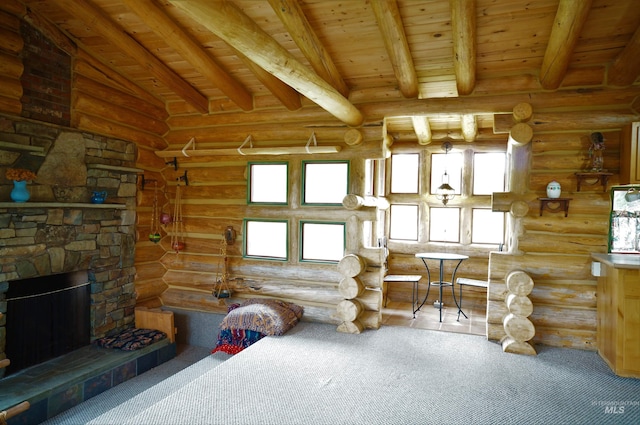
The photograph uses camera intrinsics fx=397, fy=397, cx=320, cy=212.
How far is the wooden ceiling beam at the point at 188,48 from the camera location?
4.31 meters

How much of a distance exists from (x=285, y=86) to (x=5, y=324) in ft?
14.9

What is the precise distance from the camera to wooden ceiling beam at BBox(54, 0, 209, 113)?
4562 mm

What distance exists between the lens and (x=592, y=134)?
470 centimetres

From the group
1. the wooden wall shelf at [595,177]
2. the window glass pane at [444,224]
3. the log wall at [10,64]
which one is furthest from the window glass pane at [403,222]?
the log wall at [10,64]

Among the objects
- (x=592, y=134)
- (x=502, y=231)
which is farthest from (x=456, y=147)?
(x=592, y=134)

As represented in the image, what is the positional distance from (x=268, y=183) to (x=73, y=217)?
2.73 meters

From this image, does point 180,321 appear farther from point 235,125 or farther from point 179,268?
point 235,125

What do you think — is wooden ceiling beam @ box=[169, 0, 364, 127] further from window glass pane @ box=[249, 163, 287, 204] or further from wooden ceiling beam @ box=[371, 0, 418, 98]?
window glass pane @ box=[249, 163, 287, 204]

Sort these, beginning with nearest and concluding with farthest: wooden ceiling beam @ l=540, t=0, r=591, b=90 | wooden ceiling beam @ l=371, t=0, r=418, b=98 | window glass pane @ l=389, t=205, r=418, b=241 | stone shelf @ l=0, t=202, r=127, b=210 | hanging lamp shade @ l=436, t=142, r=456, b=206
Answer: wooden ceiling beam @ l=540, t=0, r=591, b=90 < wooden ceiling beam @ l=371, t=0, r=418, b=98 < stone shelf @ l=0, t=202, r=127, b=210 < hanging lamp shade @ l=436, t=142, r=456, b=206 < window glass pane @ l=389, t=205, r=418, b=241

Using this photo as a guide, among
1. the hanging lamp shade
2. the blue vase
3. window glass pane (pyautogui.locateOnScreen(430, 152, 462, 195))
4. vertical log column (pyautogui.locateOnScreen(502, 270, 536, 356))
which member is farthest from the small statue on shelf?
the blue vase

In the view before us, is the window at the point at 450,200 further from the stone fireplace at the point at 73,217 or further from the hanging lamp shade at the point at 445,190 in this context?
the stone fireplace at the point at 73,217

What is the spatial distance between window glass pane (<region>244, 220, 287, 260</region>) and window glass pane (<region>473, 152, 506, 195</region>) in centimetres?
384

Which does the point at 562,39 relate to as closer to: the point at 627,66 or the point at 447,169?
the point at 627,66

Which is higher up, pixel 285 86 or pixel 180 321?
pixel 285 86
